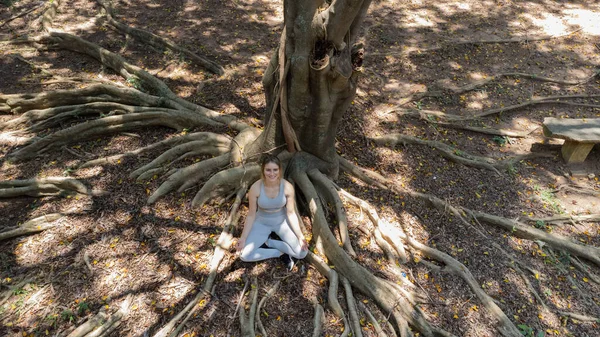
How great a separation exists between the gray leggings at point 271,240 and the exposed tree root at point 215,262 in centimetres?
24

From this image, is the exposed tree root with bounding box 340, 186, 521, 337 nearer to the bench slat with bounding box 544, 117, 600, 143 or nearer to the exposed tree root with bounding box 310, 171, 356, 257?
the exposed tree root with bounding box 310, 171, 356, 257

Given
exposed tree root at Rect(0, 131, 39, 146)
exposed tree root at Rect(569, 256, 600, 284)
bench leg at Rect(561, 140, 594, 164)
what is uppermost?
exposed tree root at Rect(0, 131, 39, 146)

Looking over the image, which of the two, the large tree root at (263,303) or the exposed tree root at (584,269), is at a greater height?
the large tree root at (263,303)

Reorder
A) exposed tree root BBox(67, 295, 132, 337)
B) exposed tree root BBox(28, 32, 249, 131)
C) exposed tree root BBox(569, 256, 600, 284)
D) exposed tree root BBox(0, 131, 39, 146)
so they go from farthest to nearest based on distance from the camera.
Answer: exposed tree root BBox(28, 32, 249, 131) < exposed tree root BBox(0, 131, 39, 146) < exposed tree root BBox(569, 256, 600, 284) < exposed tree root BBox(67, 295, 132, 337)

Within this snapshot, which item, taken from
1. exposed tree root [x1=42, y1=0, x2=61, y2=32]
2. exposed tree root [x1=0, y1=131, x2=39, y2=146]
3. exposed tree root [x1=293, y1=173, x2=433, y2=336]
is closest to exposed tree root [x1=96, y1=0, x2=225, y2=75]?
exposed tree root [x1=42, y1=0, x2=61, y2=32]

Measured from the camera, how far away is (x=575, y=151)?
5.25 meters

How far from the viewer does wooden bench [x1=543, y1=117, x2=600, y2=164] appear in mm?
5035

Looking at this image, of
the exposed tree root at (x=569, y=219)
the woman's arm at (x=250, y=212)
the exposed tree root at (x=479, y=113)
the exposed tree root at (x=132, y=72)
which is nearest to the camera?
the woman's arm at (x=250, y=212)

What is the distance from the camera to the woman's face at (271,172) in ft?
10.7

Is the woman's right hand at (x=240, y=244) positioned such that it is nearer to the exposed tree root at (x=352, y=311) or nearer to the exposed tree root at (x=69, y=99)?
the exposed tree root at (x=352, y=311)

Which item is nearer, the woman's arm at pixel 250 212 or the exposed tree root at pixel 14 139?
the woman's arm at pixel 250 212

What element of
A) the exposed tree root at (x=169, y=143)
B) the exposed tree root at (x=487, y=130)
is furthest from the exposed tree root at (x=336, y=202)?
the exposed tree root at (x=487, y=130)

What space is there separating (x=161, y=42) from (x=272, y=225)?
4962 millimetres

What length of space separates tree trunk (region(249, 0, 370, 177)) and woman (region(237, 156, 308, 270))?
67 cm
